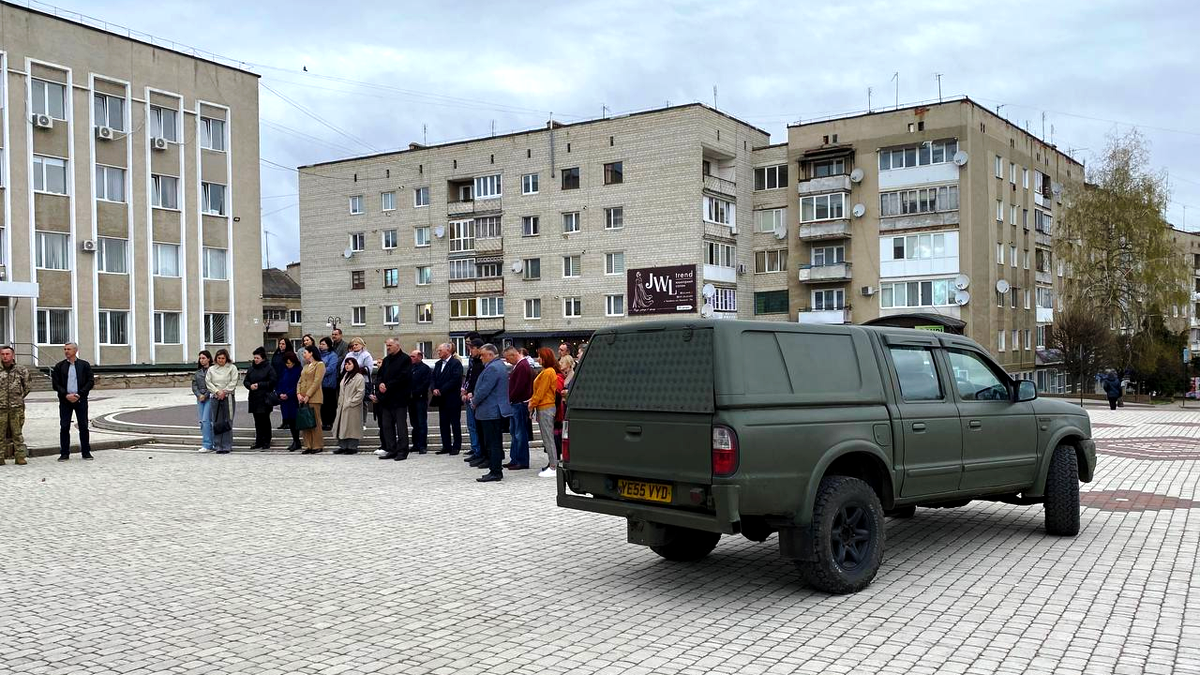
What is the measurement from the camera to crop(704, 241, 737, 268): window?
2141 inches

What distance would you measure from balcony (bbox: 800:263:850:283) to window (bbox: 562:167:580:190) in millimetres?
14736

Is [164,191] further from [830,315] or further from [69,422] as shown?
[830,315]

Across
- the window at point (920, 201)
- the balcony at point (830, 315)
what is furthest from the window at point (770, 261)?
the window at point (920, 201)

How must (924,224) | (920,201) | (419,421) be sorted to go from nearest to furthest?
(419,421) < (924,224) < (920,201)

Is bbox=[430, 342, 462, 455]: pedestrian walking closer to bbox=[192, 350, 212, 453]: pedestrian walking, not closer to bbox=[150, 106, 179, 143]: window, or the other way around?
bbox=[192, 350, 212, 453]: pedestrian walking

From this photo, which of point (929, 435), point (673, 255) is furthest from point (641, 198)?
point (929, 435)

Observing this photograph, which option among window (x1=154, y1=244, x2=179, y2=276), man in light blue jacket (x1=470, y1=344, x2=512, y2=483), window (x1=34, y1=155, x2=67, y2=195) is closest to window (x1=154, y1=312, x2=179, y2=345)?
window (x1=154, y1=244, x2=179, y2=276)

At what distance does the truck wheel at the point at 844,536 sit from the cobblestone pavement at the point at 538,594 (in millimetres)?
158

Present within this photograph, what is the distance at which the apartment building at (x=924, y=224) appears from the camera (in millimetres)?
51344

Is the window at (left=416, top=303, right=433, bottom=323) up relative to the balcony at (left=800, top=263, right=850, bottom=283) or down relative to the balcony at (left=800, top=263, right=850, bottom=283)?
down

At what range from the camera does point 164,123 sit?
147 ft

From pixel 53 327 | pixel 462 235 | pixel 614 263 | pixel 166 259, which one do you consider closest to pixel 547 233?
pixel 614 263

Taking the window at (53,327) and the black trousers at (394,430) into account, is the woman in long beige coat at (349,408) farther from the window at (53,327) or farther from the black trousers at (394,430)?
the window at (53,327)

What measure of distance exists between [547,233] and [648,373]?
52.4 metres
